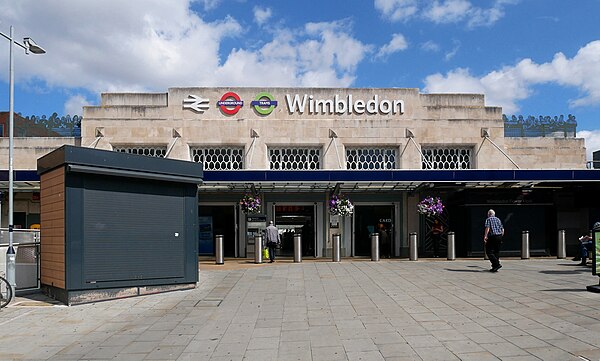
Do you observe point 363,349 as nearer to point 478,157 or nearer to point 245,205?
point 245,205

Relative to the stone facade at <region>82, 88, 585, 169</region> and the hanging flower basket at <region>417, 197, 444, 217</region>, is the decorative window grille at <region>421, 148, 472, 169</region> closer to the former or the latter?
the stone facade at <region>82, 88, 585, 169</region>

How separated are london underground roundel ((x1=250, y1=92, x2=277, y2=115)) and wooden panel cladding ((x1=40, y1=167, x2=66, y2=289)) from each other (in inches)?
426

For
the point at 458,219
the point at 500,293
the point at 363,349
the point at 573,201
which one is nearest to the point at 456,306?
the point at 500,293

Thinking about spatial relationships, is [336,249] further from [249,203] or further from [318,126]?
[318,126]

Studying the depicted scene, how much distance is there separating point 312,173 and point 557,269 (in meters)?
8.09

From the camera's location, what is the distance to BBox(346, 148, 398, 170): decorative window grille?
20688mm

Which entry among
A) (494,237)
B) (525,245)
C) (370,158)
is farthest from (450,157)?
(494,237)

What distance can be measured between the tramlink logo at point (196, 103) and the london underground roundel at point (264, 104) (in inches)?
76.0

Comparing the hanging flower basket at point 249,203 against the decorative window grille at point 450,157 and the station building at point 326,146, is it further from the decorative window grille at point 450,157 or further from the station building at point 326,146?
the decorative window grille at point 450,157

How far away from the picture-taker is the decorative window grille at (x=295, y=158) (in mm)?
20656

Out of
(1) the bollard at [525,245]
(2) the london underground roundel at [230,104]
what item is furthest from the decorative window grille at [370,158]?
(1) the bollard at [525,245]

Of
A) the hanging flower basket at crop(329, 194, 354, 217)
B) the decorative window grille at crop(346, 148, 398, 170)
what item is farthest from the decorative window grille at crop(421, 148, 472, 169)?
→ the hanging flower basket at crop(329, 194, 354, 217)

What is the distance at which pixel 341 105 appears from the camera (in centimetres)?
2067

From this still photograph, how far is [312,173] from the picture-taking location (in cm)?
1742
